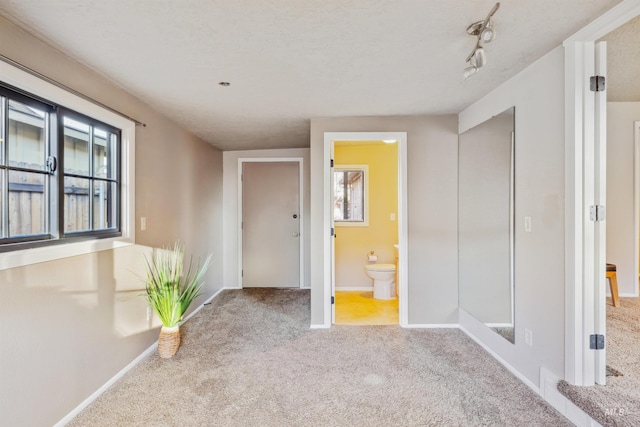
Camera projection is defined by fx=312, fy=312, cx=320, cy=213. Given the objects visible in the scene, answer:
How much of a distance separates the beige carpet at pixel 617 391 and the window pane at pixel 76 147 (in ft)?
10.9

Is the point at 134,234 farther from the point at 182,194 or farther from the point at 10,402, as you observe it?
the point at 10,402

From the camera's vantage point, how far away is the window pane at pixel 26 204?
1611mm

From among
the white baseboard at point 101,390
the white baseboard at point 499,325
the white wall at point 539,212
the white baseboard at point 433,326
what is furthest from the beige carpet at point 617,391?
the white baseboard at point 101,390

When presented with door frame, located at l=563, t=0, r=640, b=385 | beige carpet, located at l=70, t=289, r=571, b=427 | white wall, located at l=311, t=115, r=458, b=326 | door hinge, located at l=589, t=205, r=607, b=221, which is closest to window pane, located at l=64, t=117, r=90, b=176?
beige carpet, located at l=70, t=289, r=571, b=427

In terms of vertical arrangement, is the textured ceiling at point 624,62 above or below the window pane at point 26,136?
above

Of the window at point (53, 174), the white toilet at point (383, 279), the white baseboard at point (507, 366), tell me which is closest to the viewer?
the window at point (53, 174)

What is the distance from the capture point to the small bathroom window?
15.8ft

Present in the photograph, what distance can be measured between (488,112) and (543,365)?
1975mm

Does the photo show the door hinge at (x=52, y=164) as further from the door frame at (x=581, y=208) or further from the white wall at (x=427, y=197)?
the door frame at (x=581, y=208)

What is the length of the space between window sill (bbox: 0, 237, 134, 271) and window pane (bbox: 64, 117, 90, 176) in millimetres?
482

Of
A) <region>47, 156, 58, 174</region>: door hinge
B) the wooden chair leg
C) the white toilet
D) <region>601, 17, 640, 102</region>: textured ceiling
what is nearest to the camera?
<region>47, 156, 58, 174</region>: door hinge

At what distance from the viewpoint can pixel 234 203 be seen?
500 cm

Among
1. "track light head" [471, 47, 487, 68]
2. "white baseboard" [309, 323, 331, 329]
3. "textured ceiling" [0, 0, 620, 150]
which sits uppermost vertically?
"textured ceiling" [0, 0, 620, 150]

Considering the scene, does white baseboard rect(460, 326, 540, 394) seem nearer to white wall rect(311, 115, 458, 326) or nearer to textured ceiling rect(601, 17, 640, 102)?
white wall rect(311, 115, 458, 326)
